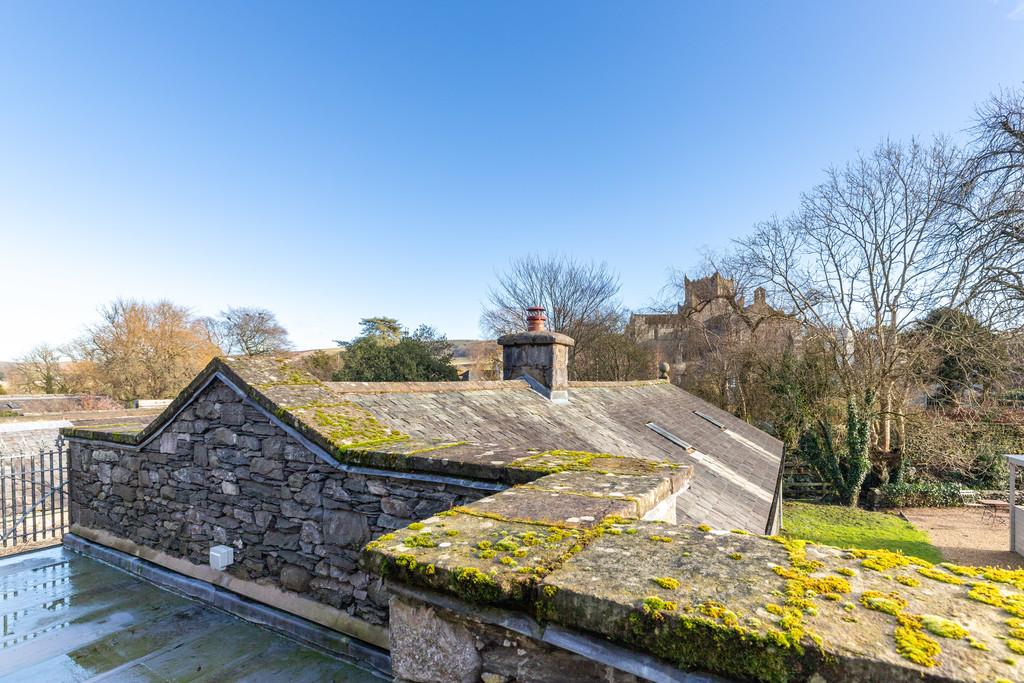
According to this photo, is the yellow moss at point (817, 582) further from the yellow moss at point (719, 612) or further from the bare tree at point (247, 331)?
the bare tree at point (247, 331)

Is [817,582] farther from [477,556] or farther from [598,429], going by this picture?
[598,429]

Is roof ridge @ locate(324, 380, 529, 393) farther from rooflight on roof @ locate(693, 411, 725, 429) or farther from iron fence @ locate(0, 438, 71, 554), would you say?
rooflight on roof @ locate(693, 411, 725, 429)

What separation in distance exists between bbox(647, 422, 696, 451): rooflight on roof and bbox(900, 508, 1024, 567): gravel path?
7.31 m

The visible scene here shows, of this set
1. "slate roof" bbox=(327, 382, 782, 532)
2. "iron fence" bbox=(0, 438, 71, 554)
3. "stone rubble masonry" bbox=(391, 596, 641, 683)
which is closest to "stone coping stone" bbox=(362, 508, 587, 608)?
"stone rubble masonry" bbox=(391, 596, 641, 683)

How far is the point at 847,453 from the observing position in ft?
64.3

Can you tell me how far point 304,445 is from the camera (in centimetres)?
428

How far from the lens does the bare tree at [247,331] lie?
38688 mm

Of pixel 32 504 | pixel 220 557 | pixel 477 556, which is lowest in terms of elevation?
pixel 32 504

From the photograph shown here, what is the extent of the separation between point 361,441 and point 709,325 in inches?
1114

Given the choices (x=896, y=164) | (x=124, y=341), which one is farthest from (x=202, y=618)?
(x=124, y=341)

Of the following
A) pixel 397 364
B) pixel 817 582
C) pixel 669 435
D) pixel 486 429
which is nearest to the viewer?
pixel 817 582

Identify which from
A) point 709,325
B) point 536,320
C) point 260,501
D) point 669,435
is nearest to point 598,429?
point 669,435

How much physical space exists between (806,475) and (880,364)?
5411 millimetres

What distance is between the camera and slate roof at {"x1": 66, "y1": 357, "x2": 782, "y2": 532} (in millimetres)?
3947
